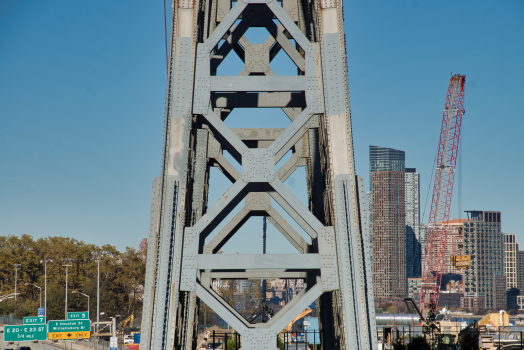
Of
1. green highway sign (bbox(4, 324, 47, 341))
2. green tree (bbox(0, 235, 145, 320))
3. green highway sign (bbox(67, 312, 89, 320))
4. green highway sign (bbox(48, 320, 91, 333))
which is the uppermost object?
green tree (bbox(0, 235, 145, 320))

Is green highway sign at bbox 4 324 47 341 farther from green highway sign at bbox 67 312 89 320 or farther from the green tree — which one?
the green tree

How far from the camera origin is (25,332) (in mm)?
44906

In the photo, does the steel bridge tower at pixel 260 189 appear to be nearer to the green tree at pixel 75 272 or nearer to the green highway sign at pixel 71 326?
the green highway sign at pixel 71 326

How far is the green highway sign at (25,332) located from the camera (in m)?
44.4

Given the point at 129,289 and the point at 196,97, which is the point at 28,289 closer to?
the point at 129,289

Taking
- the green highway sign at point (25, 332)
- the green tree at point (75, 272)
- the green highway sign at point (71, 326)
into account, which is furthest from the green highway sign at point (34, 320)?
the green tree at point (75, 272)

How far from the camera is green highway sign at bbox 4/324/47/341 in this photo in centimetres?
4438

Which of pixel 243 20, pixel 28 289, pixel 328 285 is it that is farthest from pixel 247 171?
pixel 28 289

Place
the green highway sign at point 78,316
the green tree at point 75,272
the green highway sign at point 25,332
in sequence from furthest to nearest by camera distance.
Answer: the green tree at point 75,272
the green highway sign at point 78,316
the green highway sign at point 25,332

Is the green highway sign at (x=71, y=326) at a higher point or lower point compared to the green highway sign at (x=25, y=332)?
higher

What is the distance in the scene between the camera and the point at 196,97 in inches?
399

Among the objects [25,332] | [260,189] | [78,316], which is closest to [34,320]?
[25,332]

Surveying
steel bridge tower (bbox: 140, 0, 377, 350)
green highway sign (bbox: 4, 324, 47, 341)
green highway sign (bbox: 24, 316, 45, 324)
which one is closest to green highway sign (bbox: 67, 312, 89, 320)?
green highway sign (bbox: 24, 316, 45, 324)

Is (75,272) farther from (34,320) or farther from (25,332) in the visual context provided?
(25,332)
